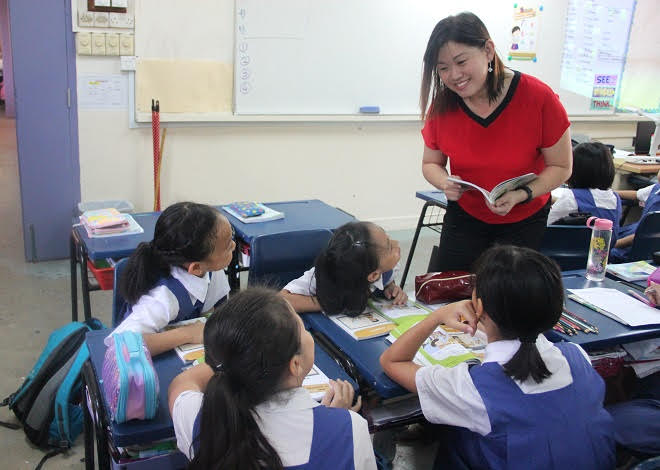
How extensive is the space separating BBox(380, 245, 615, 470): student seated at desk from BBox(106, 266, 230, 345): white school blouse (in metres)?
0.70

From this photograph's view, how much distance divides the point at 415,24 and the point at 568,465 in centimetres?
390

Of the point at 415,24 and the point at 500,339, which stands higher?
the point at 415,24

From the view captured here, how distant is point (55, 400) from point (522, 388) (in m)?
1.64

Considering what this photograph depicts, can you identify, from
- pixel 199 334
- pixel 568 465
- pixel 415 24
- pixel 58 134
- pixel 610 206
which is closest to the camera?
pixel 568 465

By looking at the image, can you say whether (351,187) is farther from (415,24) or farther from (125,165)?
(125,165)

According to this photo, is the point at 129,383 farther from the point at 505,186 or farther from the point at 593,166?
the point at 593,166

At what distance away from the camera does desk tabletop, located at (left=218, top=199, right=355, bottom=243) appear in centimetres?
277

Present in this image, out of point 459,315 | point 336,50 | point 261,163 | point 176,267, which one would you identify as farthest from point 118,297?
point 336,50

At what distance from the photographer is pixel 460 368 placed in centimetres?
137

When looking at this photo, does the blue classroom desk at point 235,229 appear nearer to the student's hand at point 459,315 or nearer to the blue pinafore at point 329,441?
the student's hand at point 459,315

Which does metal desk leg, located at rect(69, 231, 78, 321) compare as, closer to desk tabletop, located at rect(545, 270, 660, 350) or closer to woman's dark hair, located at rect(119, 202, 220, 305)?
woman's dark hair, located at rect(119, 202, 220, 305)

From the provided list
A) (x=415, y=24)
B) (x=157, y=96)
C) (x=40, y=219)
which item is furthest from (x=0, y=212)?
(x=415, y=24)

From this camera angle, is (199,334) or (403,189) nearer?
(199,334)

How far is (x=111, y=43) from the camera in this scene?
12.2ft
